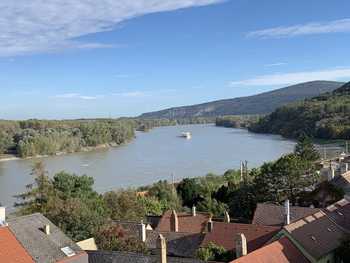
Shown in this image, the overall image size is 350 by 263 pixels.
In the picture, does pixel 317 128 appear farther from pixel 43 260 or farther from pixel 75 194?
pixel 43 260

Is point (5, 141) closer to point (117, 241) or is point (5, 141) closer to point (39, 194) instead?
point (39, 194)

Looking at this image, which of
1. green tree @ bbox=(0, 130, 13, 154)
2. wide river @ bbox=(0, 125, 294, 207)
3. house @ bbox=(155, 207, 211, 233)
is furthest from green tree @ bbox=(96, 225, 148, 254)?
green tree @ bbox=(0, 130, 13, 154)

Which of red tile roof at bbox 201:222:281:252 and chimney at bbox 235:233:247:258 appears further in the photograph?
red tile roof at bbox 201:222:281:252

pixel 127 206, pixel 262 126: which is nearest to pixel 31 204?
pixel 127 206

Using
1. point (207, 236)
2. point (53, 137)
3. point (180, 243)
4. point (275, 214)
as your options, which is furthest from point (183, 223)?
point (53, 137)

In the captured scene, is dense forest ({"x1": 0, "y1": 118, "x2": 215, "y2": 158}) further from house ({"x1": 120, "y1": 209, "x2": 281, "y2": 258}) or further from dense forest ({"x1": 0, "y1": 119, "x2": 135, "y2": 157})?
house ({"x1": 120, "y1": 209, "x2": 281, "y2": 258})
